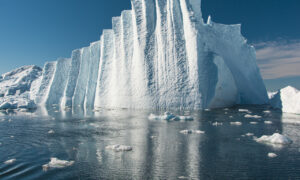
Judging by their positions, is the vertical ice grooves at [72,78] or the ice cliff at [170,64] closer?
the ice cliff at [170,64]

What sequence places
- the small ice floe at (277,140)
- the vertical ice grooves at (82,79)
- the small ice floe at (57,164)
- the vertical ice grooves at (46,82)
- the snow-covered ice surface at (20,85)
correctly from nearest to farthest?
the small ice floe at (57,164)
the small ice floe at (277,140)
the vertical ice grooves at (82,79)
the vertical ice grooves at (46,82)
the snow-covered ice surface at (20,85)

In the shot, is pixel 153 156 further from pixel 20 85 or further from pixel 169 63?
pixel 20 85

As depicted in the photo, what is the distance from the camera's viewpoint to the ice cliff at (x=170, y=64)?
20562mm

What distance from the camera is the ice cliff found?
20.6m

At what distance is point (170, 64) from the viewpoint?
72.9 feet

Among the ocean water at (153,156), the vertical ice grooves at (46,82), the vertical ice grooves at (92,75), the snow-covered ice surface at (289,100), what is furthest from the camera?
the vertical ice grooves at (46,82)

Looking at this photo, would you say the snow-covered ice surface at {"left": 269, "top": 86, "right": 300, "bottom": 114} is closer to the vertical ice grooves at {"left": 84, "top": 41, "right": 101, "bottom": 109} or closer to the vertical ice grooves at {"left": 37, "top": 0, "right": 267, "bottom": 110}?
the vertical ice grooves at {"left": 37, "top": 0, "right": 267, "bottom": 110}

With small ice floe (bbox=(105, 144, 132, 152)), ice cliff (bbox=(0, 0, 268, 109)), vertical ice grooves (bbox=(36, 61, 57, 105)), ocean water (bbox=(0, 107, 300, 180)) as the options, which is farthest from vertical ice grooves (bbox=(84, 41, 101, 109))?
small ice floe (bbox=(105, 144, 132, 152))

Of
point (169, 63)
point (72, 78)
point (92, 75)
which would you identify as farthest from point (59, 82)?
point (169, 63)

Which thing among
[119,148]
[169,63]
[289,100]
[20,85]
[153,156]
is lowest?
[153,156]

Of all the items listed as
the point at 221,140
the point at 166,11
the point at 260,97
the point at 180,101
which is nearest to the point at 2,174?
the point at 221,140

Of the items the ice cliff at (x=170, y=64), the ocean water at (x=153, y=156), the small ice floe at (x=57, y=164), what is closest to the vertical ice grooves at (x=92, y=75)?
the ice cliff at (x=170, y=64)

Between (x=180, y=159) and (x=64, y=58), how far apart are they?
33899 millimetres

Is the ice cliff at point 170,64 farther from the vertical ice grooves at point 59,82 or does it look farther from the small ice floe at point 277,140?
the small ice floe at point 277,140
